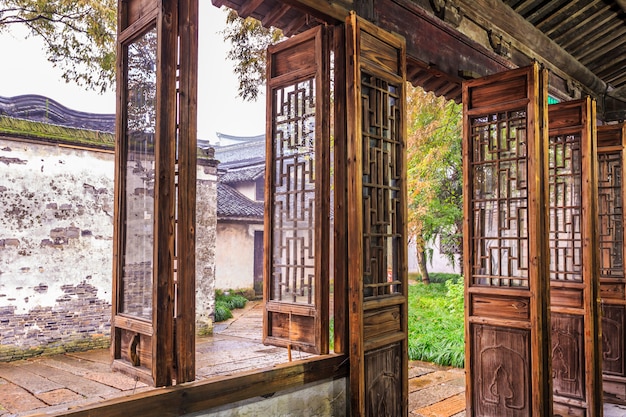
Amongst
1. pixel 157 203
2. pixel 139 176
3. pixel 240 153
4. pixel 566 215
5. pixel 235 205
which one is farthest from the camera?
pixel 240 153

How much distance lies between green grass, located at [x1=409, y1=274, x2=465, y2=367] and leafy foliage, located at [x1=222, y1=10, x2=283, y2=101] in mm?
4184

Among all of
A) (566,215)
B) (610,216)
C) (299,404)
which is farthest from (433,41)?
(610,216)

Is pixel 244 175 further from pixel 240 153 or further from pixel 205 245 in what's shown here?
pixel 205 245

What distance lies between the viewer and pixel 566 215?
474 cm

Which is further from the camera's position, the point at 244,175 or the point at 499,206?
the point at 244,175

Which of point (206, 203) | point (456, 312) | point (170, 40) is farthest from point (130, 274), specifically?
point (456, 312)

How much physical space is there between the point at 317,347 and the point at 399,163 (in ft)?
3.77

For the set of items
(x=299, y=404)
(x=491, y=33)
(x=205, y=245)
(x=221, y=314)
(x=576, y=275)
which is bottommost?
(x=221, y=314)

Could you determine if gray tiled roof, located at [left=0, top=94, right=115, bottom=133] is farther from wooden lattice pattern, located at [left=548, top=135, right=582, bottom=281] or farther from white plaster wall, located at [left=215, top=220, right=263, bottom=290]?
wooden lattice pattern, located at [left=548, top=135, right=582, bottom=281]

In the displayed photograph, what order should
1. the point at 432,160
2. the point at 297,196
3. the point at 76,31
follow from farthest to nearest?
the point at 432,160 → the point at 76,31 → the point at 297,196

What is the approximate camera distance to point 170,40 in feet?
7.29

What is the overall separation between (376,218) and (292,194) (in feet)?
1.83

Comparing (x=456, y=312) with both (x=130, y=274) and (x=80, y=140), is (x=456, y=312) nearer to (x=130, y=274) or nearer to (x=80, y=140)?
(x=80, y=140)

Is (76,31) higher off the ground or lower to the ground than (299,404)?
higher
